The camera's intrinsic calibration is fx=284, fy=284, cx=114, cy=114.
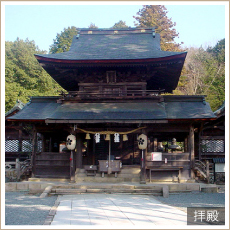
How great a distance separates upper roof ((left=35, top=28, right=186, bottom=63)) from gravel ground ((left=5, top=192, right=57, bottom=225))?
6.84 meters

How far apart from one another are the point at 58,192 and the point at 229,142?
24.7 feet

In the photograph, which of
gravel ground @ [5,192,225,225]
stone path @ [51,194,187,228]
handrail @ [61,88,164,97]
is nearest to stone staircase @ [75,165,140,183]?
gravel ground @ [5,192,225,225]

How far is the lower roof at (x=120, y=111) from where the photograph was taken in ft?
44.2

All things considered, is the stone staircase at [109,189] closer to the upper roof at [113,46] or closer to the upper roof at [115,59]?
the upper roof at [115,59]

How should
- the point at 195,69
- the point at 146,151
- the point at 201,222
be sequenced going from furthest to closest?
the point at 195,69 < the point at 146,151 < the point at 201,222

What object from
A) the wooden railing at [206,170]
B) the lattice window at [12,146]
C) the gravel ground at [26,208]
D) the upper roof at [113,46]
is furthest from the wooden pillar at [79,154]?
the lattice window at [12,146]

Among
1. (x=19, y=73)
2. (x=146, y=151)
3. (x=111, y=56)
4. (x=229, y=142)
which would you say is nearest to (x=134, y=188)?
(x=146, y=151)

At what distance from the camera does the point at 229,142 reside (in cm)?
920

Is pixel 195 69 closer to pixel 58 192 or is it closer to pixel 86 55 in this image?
pixel 86 55

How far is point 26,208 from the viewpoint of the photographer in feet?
31.6

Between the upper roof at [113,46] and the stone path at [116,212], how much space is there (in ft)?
23.6

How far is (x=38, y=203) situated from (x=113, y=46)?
10989 mm

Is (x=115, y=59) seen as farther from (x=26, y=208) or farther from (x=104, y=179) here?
(x=26, y=208)

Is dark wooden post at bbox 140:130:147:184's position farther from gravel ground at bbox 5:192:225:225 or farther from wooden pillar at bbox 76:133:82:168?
wooden pillar at bbox 76:133:82:168
